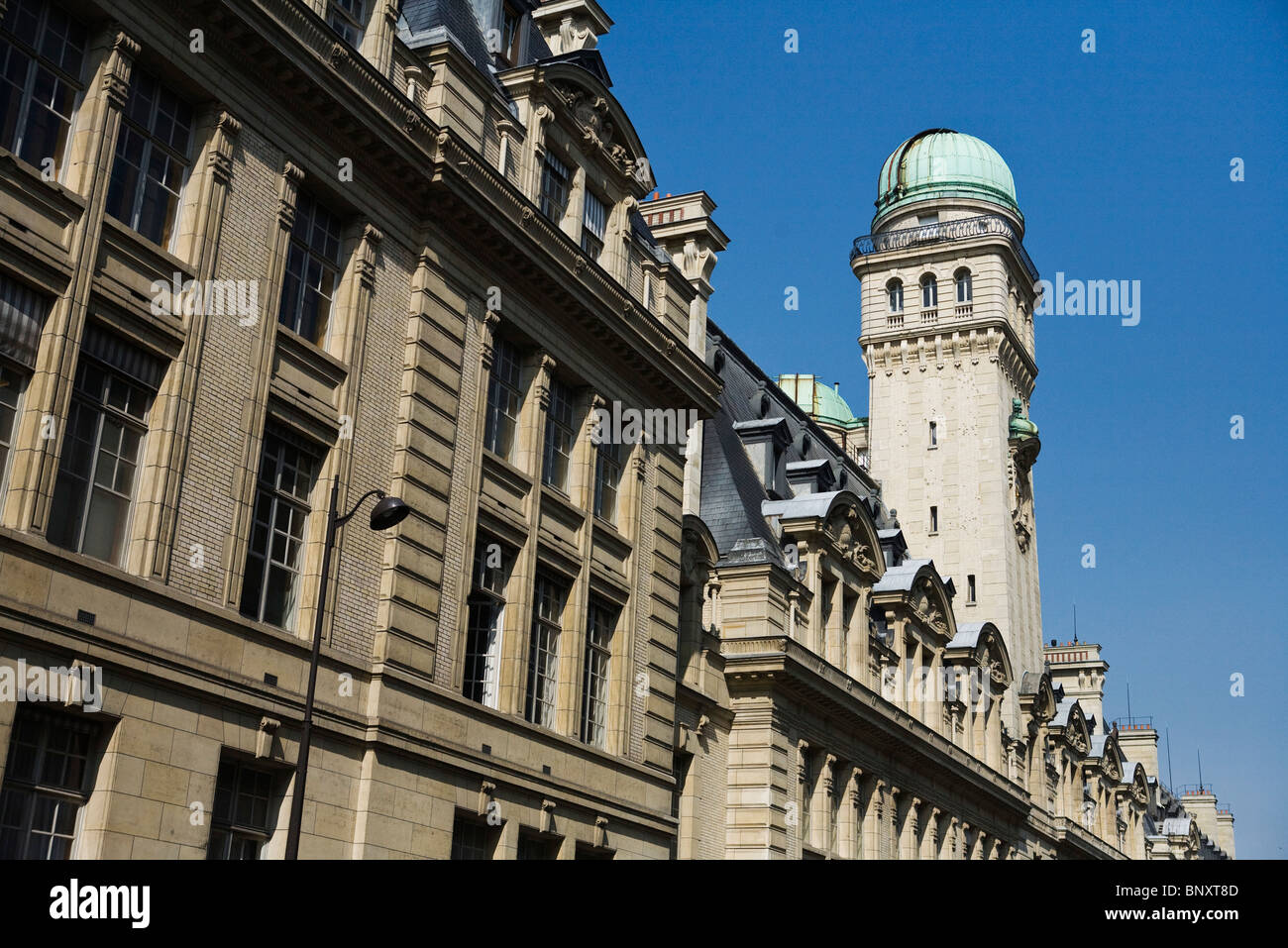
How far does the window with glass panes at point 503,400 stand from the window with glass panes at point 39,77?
9042 mm

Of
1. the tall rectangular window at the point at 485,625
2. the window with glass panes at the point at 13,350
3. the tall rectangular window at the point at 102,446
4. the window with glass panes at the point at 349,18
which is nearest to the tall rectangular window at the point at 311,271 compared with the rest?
the window with glass panes at the point at 349,18

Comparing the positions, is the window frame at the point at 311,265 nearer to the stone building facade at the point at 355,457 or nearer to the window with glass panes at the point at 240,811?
the stone building facade at the point at 355,457

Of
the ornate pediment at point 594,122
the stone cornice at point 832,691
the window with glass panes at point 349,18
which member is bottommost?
the stone cornice at point 832,691

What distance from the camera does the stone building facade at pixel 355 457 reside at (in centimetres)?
1688

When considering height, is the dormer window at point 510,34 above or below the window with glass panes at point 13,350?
above

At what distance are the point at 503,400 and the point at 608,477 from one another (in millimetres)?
3852

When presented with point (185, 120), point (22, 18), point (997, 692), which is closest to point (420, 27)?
point (185, 120)

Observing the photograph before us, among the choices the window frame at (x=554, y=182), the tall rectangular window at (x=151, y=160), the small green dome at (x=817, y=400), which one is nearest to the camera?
the tall rectangular window at (x=151, y=160)

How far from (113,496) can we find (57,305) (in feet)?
7.83

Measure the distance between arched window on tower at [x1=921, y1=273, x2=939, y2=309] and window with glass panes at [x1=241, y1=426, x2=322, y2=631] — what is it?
50051 mm

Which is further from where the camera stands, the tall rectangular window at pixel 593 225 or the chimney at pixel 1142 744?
the chimney at pixel 1142 744

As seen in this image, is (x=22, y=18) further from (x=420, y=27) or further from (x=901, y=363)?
(x=901, y=363)

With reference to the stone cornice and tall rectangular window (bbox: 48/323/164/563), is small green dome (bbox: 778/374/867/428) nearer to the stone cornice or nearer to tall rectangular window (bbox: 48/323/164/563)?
the stone cornice

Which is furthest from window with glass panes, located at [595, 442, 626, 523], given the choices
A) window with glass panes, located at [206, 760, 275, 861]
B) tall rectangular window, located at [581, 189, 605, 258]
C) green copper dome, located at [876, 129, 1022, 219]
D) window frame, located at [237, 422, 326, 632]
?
green copper dome, located at [876, 129, 1022, 219]
